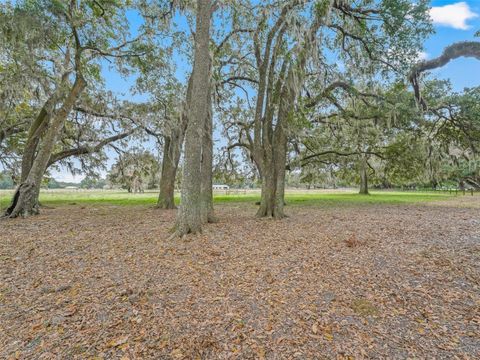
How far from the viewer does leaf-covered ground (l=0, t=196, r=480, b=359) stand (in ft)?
8.05

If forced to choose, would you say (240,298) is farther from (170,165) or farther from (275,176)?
(170,165)

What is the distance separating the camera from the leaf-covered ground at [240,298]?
2.45 m

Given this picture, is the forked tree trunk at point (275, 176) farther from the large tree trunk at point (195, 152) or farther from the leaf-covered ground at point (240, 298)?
the large tree trunk at point (195, 152)

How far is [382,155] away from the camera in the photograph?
14.5 metres

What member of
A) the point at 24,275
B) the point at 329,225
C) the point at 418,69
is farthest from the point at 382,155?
the point at 24,275

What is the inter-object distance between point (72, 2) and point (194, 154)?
7135 mm

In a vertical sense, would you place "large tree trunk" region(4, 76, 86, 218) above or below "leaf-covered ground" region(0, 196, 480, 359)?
above

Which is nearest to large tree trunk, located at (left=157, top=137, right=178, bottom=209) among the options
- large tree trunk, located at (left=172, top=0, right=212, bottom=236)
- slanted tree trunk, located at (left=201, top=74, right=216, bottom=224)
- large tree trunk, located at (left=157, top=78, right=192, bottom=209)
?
large tree trunk, located at (left=157, top=78, right=192, bottom=209)

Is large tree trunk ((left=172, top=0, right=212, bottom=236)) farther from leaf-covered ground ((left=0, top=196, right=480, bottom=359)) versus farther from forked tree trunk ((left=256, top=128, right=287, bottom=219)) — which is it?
forked tree trunk ((left=256, top=128, right=287, bottom=219))

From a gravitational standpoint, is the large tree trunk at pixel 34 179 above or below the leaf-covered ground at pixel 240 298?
above

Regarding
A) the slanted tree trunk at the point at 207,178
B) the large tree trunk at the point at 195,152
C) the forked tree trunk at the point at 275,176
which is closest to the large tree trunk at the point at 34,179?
the slanted tree trunk at the point at 207,178

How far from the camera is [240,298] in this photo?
3240 millimetres

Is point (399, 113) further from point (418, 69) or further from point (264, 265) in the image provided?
point (264, 265)

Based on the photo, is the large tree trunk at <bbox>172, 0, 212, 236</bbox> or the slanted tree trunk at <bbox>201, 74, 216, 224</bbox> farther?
the slanted tree trunk at <bbox>201, 74, 216, 224</bbox>
